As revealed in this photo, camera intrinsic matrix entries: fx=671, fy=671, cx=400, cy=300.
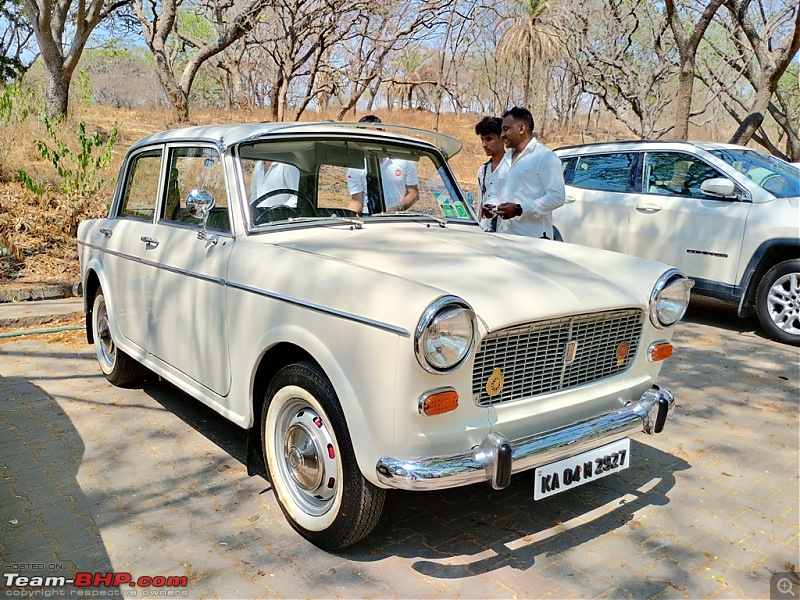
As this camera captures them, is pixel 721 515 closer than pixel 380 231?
Yes

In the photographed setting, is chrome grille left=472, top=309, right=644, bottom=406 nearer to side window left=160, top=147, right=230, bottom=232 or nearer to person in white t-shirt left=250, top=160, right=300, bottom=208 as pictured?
person in white t-shirt left=250, top=160, right=300, bottom=208

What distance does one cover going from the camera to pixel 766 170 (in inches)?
270

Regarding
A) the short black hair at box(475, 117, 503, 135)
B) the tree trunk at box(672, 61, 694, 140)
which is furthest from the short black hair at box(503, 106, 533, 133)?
the tree trunk at box(672, 61, 694, 140)

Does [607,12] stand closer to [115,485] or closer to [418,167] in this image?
[418,167]

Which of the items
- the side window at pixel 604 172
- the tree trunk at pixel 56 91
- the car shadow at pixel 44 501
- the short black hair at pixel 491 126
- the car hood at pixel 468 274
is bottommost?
the car shadow at pixel 44 501

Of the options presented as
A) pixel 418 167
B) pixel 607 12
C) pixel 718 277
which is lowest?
pixel 718 277

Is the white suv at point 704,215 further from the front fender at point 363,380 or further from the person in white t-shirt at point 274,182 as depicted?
the front fender at point 363,380

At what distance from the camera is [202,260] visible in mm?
3561

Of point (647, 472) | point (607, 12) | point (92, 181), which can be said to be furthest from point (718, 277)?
point (607, 12)

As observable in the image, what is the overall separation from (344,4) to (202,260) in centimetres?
1044

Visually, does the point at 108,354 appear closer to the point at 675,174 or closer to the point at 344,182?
the point at 344,182

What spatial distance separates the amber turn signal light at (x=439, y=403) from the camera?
2.45 meters

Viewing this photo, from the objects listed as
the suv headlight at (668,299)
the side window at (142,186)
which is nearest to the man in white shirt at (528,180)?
the suv headlight at (668,299)

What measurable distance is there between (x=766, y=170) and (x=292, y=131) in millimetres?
5352
